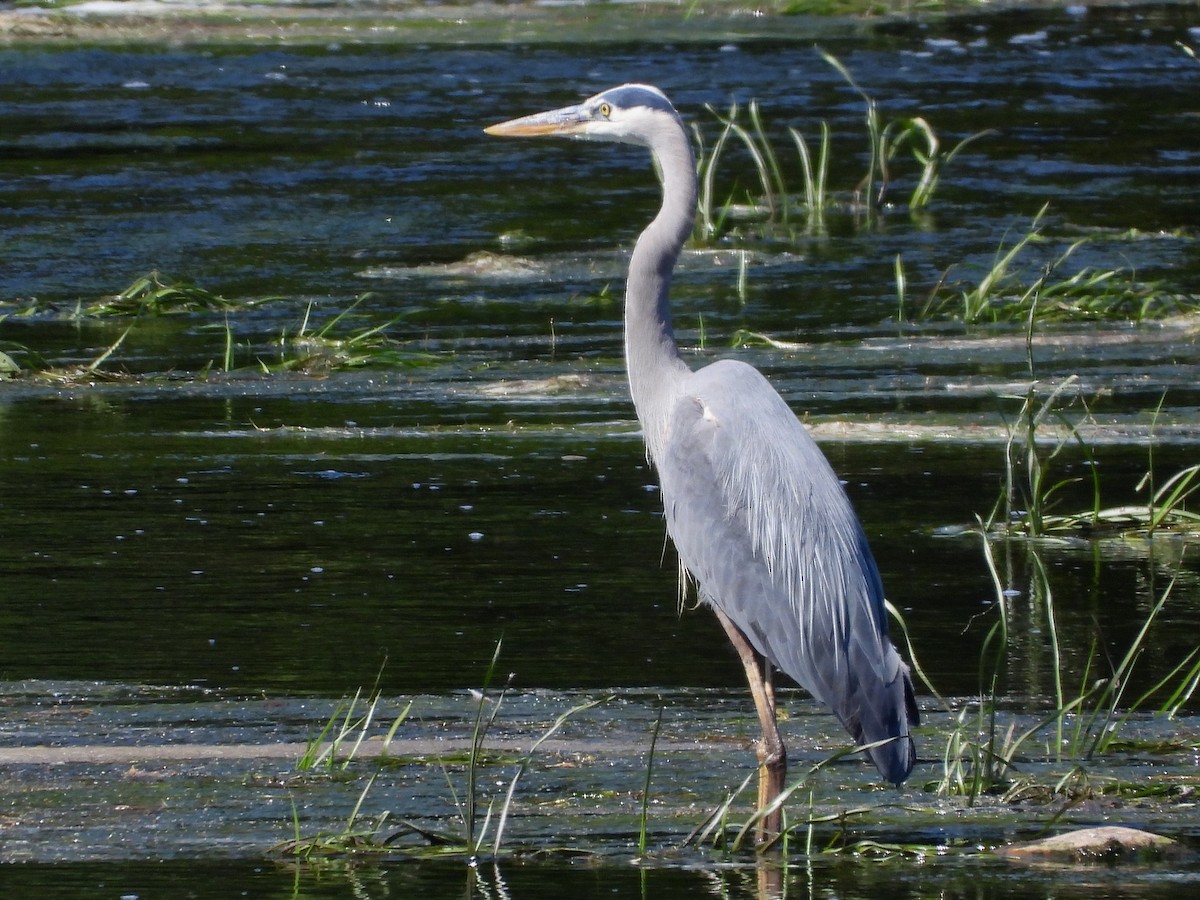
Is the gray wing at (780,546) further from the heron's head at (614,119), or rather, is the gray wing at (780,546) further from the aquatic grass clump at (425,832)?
the heron's head at (614,119)

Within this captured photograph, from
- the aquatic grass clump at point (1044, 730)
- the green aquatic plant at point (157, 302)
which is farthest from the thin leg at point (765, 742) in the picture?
the green aquatic plant at point (157, 302)

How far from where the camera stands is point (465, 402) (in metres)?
8.94

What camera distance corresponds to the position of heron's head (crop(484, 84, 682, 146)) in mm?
6020

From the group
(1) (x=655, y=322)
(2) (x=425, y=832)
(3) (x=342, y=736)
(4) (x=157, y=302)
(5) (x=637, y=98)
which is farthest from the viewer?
(4) (x=157, y=302)

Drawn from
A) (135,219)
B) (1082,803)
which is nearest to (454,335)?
(135,219)

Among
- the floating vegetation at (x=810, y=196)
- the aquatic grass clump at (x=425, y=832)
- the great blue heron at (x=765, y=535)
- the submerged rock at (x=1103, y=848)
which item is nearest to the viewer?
the aquatic grass clump at (x=425, y=832)

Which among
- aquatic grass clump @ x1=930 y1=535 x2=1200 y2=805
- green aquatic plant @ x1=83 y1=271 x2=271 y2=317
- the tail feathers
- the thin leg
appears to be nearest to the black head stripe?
the thin leg

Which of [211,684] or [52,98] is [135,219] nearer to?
[52,98]

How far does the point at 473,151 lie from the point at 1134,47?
30.2ft

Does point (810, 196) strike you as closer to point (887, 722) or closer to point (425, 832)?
point (887, 722)

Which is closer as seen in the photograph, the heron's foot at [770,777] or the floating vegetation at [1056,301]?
the heron's foot at [770,777]

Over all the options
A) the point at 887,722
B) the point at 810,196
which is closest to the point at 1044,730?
the point at 887,722

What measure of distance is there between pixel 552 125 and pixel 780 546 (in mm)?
1743

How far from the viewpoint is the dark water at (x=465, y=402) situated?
6.00 meters
